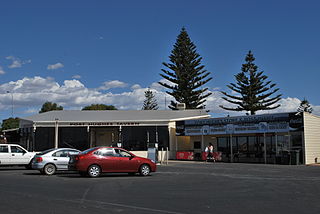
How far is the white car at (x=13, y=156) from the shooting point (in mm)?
21594

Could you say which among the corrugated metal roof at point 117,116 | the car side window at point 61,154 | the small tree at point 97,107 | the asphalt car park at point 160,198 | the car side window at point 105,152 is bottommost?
the asphalt car park at point 160,198

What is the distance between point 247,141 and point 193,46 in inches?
1288

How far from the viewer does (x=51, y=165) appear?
19.0m

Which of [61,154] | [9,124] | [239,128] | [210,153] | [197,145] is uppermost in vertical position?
[9,124]

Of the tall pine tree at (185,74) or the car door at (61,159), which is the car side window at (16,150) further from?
the tall pine tree at (185,74)

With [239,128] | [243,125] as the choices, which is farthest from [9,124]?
[243,125]

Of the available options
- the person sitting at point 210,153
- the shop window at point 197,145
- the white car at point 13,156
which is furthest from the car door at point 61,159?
the shop window at point 197,145

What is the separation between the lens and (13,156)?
2166 cm

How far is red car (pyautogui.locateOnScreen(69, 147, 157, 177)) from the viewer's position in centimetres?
1716

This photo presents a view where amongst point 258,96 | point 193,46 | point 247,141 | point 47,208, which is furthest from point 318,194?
point 193,46

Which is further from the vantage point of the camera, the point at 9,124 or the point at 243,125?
the point at 9,124

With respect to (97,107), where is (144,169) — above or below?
below

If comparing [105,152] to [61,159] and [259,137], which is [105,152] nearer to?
[61,159]

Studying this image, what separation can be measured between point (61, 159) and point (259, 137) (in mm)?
20040
